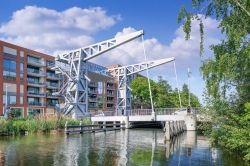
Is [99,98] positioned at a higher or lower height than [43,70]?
lower

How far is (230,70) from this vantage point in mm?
14594

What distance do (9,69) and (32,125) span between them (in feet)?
103

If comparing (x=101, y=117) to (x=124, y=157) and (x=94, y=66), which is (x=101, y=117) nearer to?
(x=94, y=66)

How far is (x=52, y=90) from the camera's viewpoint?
73938 mm

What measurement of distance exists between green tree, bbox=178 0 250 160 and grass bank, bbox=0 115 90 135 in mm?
19392

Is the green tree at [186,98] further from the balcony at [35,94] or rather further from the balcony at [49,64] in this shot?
the balcony at [35,94]

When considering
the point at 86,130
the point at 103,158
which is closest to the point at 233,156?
the point at 103,158

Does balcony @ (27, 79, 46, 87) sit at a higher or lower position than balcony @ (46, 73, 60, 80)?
lower

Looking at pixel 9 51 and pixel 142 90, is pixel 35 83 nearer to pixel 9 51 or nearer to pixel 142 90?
pixel 9 51

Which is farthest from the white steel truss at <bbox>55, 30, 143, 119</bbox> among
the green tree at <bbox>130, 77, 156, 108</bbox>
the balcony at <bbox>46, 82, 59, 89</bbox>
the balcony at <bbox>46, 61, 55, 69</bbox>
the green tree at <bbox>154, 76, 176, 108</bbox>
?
the green tree at <bbox>154, 76, 176, 108</bbox>

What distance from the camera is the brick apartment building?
60.1m

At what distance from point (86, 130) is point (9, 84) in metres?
30.1

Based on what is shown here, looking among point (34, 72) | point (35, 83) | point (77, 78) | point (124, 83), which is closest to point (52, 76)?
point (34, 72)

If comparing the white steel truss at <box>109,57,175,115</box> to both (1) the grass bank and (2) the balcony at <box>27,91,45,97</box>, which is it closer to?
(2) the balcony at <box>27,91,45,97</box>
